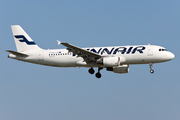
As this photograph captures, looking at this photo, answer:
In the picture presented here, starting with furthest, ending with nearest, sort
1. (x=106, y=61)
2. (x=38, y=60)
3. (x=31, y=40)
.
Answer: (x=31, y=40) < (x=38, y=60) < (x=106, y=61)

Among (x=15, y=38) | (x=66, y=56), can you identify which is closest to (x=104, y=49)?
(x=66, y=56)

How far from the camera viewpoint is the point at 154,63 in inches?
1649

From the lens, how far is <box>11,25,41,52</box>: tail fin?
47312mm

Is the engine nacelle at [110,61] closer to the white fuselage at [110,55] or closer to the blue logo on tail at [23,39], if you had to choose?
the white fuselage at [110,55]

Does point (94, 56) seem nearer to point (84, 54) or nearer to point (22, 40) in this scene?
point (84, 54)

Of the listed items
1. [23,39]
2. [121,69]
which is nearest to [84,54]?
[121,69]

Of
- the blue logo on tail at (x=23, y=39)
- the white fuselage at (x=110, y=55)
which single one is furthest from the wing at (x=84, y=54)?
the blue logo on tail at (x=23, y=39)

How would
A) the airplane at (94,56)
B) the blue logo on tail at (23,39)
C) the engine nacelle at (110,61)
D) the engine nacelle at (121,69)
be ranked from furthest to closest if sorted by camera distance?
the blue logo on tail at (23,39)
the engine nacelle at (121,69)
the airplane at (94,56)
the engine nacelle at (110,61)

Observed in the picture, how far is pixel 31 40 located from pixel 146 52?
17999 millimetres

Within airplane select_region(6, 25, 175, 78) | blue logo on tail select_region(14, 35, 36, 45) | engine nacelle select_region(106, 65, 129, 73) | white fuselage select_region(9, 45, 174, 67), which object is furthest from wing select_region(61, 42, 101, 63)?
blue logo on tail select_region(14, 35, 36, 45)

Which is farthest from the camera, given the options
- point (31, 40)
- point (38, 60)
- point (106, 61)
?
point (31, 40)

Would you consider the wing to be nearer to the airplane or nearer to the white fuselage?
the airplane

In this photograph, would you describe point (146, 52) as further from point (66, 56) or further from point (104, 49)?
point (66, 56)

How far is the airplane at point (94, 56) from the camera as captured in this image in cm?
4100
